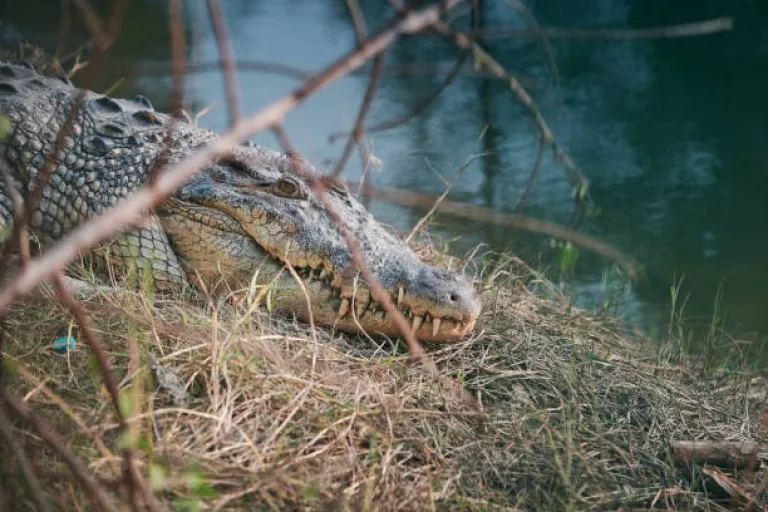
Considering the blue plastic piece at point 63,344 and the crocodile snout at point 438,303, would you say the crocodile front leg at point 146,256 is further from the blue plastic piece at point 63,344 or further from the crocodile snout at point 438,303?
the crocodile snout at point 438,303

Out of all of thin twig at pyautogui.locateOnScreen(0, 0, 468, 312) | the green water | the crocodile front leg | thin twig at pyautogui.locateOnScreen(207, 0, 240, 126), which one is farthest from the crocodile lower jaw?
the green water

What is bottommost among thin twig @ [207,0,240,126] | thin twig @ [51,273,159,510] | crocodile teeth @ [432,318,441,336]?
crocodile teeth @ [432,318,441,336]

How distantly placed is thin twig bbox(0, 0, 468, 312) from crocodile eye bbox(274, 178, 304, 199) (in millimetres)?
2007

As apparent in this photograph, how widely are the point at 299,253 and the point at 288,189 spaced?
0.99ft

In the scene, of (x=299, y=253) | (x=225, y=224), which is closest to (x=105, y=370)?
(x=299, y=253)

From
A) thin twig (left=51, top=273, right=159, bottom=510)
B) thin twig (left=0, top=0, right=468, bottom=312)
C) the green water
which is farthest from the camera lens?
the green water

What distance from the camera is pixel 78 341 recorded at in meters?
2.43

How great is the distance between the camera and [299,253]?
295 cm

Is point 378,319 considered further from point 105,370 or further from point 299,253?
point 105,370

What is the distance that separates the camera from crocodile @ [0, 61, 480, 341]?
2832 millimetres

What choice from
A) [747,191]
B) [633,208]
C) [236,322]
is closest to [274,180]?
[236,322]

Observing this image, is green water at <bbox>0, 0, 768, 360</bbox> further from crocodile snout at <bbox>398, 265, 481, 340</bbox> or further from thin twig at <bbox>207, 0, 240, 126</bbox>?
thin twig at <bbox>207, 0, 240, 126</bbox>

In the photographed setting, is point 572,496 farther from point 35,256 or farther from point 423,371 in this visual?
point 35,256

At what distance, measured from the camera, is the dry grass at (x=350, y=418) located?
2.01m
